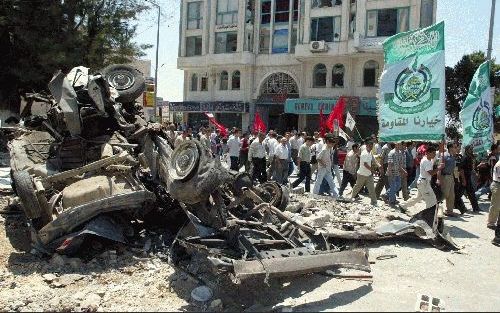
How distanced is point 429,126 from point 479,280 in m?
3.68

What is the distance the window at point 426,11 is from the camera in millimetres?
31047

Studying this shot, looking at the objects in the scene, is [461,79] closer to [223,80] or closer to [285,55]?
[285,55]

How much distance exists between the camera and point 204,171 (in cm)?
530

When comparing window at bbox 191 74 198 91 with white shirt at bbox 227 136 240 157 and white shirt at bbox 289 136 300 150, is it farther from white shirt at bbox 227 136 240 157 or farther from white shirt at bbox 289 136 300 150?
white shirt at bbox 227 136 240 157

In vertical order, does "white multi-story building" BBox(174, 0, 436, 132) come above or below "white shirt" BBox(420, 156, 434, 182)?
above

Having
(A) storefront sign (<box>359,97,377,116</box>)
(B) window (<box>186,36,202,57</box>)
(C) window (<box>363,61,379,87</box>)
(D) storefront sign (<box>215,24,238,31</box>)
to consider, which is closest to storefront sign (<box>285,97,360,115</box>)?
(A) storefront sign (<box>359,97,377,116</box>)

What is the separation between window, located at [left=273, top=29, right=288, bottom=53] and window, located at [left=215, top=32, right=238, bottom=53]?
3361 millimetres

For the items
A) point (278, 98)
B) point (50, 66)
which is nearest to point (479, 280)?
point (50, 66)

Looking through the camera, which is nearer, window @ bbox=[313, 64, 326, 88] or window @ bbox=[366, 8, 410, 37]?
window @ bbox=[366, 8, 410, 37]

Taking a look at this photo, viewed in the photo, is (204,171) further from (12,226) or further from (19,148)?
(12,226)

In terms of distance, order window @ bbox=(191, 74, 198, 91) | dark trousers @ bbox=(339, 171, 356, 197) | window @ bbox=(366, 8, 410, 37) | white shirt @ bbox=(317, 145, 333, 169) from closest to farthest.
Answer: white shirt @ bbox=(317, 145, 333, 169) → dark trousers @ bbox=(339, 171, 356, 197) → window @ bbox=(366, 8, 410, 37) → window @ bbox=(191, 74, 198, 91)

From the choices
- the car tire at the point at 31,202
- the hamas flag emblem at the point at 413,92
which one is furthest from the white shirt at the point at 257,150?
the car tire at the point at 31,202

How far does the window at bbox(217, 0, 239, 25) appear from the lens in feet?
129

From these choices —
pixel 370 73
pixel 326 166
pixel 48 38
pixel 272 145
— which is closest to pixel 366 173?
pixel 326 166
